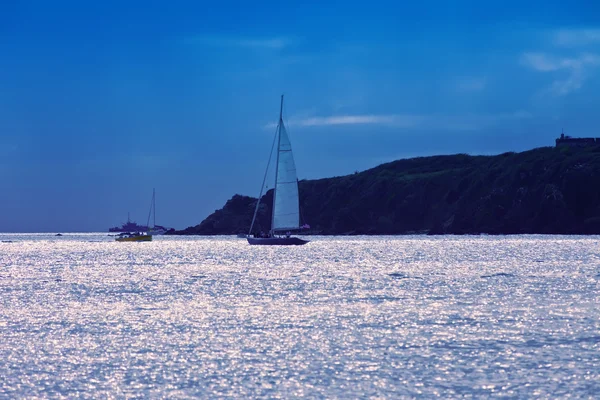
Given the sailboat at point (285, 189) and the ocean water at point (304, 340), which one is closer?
the ocean water at point (304, 340)

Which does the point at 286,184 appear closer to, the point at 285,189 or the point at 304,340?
the point at 285,189

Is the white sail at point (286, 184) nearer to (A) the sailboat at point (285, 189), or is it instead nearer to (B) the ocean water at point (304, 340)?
(A) the sailboat at point (285, 189)

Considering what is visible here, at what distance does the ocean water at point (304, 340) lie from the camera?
83.0 ft

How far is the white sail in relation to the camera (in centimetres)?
12531

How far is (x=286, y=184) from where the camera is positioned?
12538cm

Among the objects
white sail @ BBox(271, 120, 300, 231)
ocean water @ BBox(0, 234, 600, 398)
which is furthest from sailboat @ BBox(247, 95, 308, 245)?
ocean water @ BBox(0, 234, 600, 398)

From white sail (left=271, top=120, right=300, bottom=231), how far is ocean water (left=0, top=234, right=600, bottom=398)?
199 feet

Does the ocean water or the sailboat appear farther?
the sailboat

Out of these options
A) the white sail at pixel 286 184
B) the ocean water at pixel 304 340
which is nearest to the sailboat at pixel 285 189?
the white sail at pixel 286 184

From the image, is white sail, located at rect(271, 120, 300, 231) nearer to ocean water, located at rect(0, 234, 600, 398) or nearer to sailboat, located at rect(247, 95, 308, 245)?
sailboat, located at rect(247, 95, 308, 245)

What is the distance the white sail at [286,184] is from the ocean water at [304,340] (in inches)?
2394

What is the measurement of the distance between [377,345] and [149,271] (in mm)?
58639

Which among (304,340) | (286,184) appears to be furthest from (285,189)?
(304,340)

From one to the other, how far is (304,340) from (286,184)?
91499 millimetres
